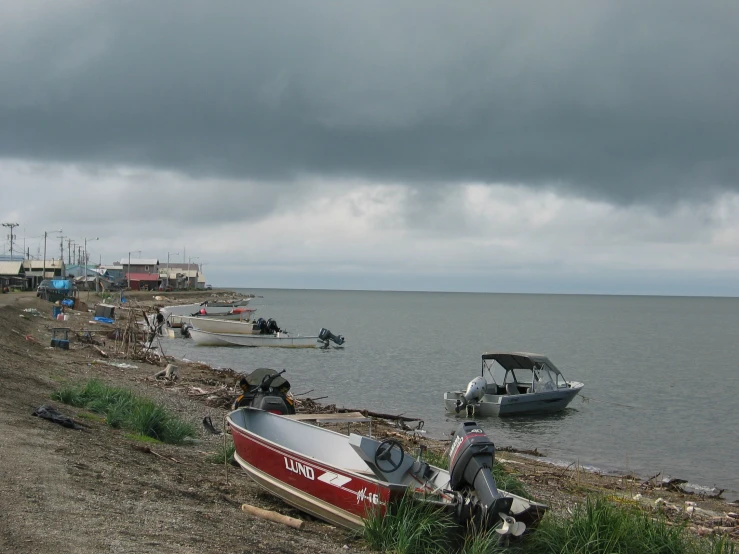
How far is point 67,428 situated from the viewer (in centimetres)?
1237

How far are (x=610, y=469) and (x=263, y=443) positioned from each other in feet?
40.7

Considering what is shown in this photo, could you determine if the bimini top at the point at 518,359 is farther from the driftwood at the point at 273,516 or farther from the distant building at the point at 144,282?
the distant building at the point at 144,282

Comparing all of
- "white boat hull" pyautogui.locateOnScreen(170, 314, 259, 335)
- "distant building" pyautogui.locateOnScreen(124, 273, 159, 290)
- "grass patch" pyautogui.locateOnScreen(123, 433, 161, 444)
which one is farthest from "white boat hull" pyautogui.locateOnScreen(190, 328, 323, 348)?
"distant building" pyautogui.locateOnScreen(124, 273, 159, 290)

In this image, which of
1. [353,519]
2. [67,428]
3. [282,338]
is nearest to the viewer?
[353,519]

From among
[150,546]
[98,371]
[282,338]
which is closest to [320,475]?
[150,546]

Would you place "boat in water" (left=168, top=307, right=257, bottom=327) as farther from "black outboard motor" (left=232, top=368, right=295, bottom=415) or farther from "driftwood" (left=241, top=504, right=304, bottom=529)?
"driftwood" (left=241, top=504, right=304, bottom=529)

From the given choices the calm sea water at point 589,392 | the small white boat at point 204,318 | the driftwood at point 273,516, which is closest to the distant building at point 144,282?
the small white boat at point 204,318

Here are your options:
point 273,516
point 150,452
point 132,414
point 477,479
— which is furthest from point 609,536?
point 132,414

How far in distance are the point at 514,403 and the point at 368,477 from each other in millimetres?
18398

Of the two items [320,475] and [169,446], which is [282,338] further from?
[320,475]

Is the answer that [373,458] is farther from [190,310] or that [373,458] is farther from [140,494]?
[190,310]

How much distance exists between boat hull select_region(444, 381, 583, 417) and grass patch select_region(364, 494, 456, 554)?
58.7 feet

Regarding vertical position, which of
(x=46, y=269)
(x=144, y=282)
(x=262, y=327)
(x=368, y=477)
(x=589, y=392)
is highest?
(x=46, y=269)

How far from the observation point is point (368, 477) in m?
9.28
